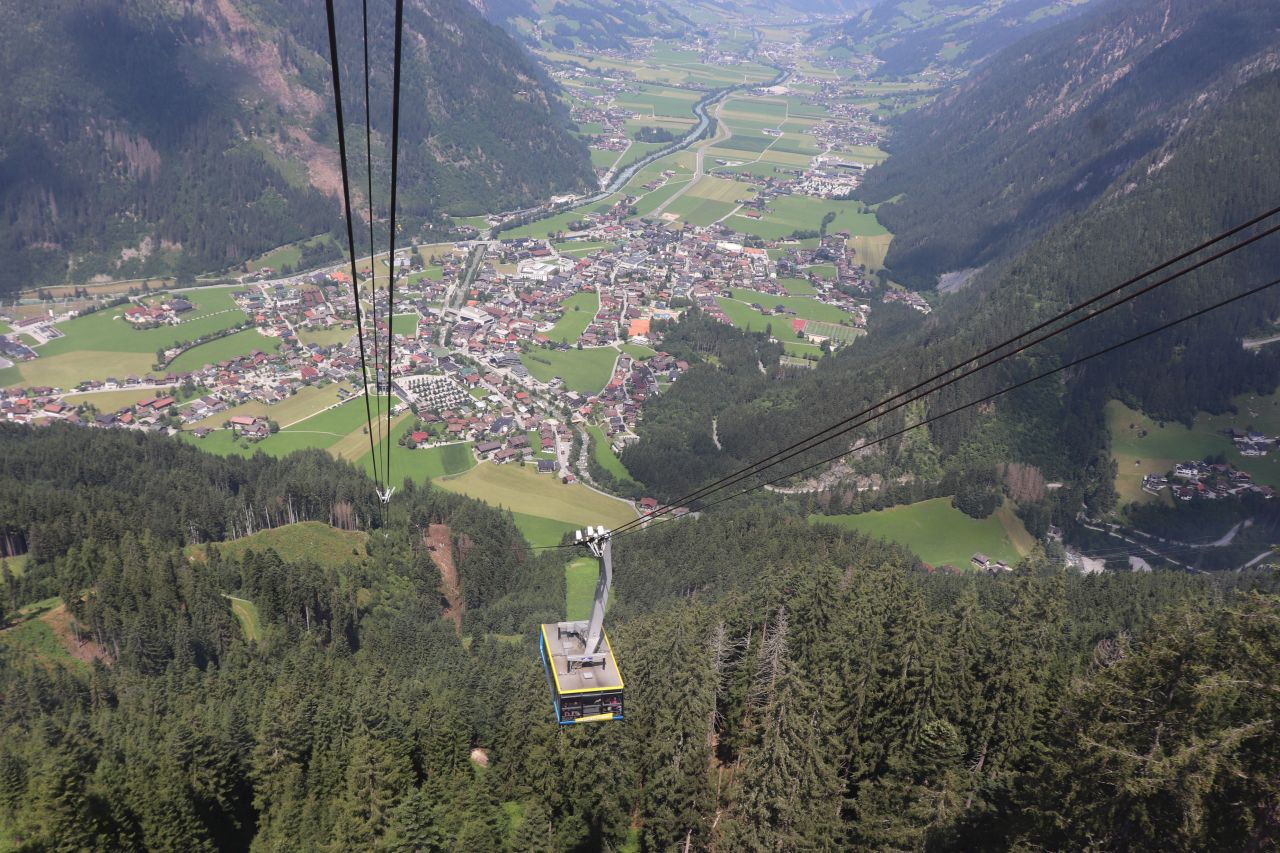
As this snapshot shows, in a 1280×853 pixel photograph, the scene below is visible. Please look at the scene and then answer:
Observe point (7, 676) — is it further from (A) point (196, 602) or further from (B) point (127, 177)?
(B) point (127, 177)

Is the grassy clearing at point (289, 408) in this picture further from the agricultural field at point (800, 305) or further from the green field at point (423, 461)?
the agricultural field at point (800, 305)

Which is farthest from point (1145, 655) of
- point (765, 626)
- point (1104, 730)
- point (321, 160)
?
point (321, 160)

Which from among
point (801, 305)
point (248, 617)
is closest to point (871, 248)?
point (801, 305)

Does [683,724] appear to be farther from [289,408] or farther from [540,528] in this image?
[289,408]

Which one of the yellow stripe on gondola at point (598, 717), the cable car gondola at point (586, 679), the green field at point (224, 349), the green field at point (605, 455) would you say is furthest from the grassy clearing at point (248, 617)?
the green field at point (224, 349)

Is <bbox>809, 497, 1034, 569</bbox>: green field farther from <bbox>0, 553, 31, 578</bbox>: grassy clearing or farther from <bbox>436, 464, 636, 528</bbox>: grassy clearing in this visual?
<bbox>0, 553, 31, 578</bbox>: grassy clearing
